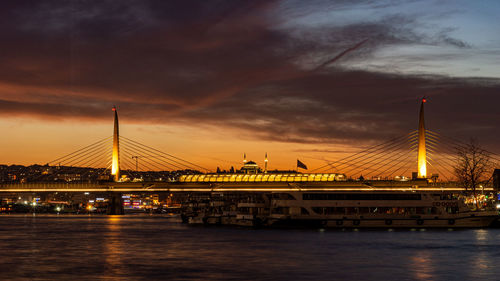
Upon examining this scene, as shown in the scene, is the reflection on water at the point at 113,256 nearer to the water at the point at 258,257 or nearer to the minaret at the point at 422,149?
the water at the point at 258,257

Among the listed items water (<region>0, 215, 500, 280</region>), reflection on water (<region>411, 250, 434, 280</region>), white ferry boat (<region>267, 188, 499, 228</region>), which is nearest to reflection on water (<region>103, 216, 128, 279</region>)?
water (<region>0, 215, 500, 280</region>)

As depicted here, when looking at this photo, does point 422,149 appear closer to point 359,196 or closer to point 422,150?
point 422,150

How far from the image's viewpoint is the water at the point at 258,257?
36.7 meters

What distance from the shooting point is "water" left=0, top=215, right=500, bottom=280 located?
3672 centimetres

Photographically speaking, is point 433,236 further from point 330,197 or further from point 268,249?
point 268,249

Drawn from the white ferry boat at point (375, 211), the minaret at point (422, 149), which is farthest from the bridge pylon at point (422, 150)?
the white ferry boat at point (375, 211)

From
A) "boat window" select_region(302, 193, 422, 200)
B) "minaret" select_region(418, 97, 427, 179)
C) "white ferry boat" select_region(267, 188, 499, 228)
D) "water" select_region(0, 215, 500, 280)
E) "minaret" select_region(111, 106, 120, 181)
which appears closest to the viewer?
"water" select_region(0, 215, 500, 280)

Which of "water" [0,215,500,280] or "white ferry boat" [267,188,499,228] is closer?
"water" [0,215,500,280]

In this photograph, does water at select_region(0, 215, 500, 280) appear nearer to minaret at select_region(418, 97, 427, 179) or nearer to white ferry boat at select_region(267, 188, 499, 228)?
white ferry boat at select_region(267, 188, 499, 228)

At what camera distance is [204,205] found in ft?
354

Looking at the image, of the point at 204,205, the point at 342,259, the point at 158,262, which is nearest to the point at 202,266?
the point at 158,262

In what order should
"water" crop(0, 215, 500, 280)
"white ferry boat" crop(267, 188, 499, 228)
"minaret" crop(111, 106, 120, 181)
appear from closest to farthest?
"water" crop(0, 215, 500, 280) → "white ferry boat" crop(267, 188, 499, 228) → "minaret" crop(111, 106, 120, 181)

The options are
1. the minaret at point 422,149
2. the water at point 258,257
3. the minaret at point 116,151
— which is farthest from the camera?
the minaret at point 116,151

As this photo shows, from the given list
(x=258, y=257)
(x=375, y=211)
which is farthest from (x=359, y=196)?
(x=258, y=257)
